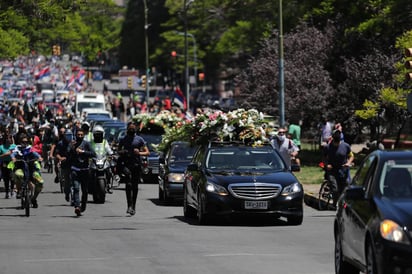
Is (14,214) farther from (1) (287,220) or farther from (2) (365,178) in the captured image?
(2) (365,178)

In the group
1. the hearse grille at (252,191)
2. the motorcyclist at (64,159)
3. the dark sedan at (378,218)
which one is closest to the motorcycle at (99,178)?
the motorcyclist at (64,159)

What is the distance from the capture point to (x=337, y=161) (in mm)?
25172

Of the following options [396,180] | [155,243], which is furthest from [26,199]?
[396,180]

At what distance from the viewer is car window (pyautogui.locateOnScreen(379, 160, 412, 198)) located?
12445 millimetres

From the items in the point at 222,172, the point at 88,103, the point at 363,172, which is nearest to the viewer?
the point at 363,172

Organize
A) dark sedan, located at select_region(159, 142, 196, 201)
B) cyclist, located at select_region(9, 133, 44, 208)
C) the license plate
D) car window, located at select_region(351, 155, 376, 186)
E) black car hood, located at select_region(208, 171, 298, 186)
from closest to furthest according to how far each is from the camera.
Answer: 1. car window, located at select_region(351, 155, 376, 186)
2. the license plate
3. black car hood, located at select_region(208, 171, 298, 186)
4. cyclist, located at select_region(9, 133, 44, 208)
5. dark sedan, located at select_region(159, 142, 196, 201)

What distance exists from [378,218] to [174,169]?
17.5m

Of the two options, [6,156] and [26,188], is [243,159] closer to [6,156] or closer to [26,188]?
[26,188]

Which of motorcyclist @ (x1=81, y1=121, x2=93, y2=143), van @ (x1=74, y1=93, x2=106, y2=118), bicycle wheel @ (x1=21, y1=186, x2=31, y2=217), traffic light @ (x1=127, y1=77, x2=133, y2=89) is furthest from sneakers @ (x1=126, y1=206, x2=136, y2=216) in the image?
traffic light @ (x1=127, y1=77, x2=133, y2=89)

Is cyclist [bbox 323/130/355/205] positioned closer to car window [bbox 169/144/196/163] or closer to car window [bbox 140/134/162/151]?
car window [bbox 169/144/196/163]

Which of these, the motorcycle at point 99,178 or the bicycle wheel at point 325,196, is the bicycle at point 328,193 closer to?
the bicycle wheel at point 325,196

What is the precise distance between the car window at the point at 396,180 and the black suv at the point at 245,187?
8.99 metres

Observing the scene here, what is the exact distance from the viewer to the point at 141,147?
80.3 ft

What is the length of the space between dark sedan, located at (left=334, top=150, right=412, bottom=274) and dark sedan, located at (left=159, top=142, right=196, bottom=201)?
565 inches
